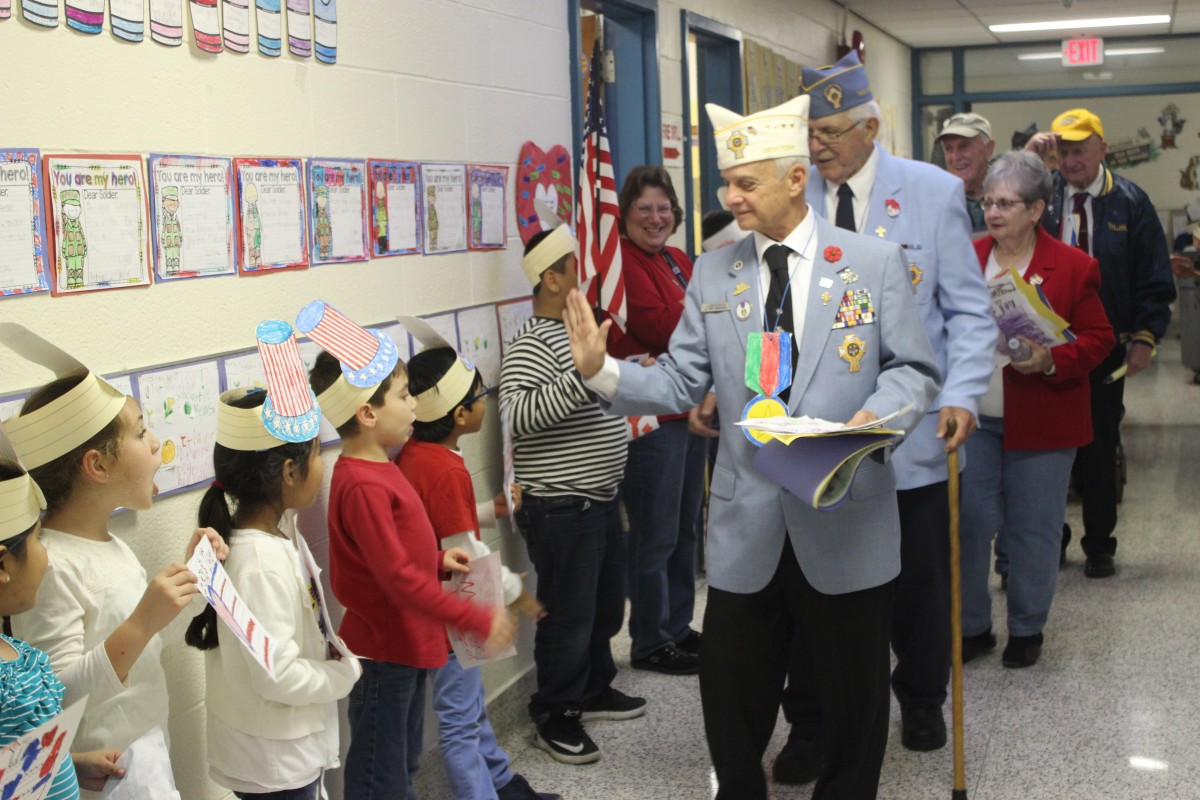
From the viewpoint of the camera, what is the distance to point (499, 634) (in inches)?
96.0

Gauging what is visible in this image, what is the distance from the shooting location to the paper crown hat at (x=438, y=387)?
281 centimetres

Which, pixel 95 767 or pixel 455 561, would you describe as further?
pixel 455 561

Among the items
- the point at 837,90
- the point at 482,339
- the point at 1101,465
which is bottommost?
the point at 1101,465

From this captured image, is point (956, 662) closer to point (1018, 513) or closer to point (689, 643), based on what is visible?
point (1018, 513)

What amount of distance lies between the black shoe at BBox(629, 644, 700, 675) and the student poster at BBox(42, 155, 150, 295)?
235 cm

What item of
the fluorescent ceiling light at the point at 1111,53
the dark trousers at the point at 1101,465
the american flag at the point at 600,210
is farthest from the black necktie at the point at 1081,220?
the fluorescent ceiling light at the point at 1111,53

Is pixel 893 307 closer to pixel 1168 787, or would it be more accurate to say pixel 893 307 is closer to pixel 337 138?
pixel 337 138

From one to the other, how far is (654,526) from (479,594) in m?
1.38

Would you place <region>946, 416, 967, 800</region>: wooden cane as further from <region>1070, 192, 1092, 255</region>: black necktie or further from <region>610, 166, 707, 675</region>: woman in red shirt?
<region>1070, 192, 1092, 255</region>: black necktie

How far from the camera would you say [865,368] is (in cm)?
255

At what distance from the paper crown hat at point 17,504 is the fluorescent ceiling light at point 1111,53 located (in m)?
11.7

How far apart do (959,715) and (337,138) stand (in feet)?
6.59

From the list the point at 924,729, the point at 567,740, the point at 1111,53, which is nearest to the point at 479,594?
the point at 567,740

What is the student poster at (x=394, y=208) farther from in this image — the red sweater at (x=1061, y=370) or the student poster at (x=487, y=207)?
the red sweater at (x=1061, y=370)
